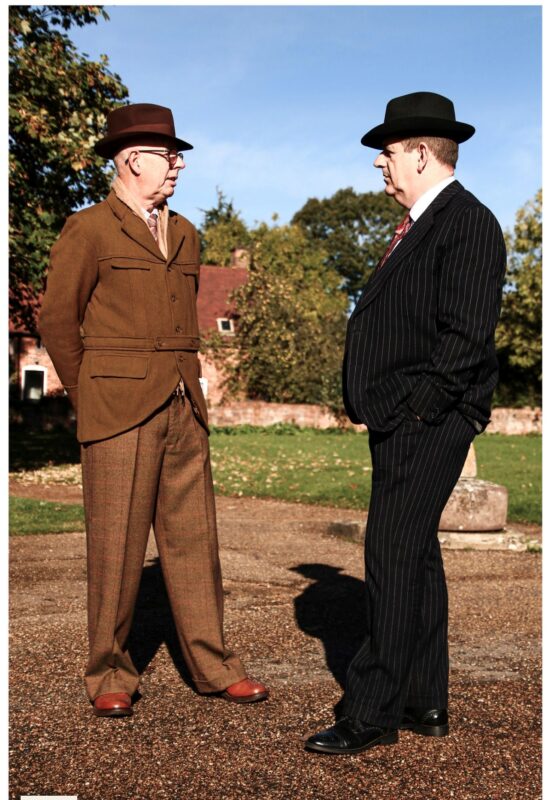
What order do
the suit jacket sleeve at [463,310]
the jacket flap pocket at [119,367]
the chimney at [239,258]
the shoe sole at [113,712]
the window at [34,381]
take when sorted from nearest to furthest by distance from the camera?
the suit jacket sleeve at [463,310]
the shoe sole at [113,712]
the jacket flap pocket at [119,367]
the window at [34,381]
the chimney at [239,258]

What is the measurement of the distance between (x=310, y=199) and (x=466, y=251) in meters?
65.5

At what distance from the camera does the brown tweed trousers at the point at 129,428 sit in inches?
153

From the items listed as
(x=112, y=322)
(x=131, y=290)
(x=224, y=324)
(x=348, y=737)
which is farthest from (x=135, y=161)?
(x=224, y=324)

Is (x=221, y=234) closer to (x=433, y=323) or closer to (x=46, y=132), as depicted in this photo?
(x=46, y=132)

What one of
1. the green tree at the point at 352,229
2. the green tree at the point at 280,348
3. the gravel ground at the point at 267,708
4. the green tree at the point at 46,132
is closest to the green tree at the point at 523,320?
the green tree at the point at 280,348

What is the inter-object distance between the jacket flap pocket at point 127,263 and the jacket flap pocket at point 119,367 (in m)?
0.38

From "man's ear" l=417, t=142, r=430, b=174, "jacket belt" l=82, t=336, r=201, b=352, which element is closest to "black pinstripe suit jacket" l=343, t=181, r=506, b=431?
"man's ear" l=417, t=142, r=430, b=174

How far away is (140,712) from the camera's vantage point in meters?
3.81

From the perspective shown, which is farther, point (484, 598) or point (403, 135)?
point (484, 598)

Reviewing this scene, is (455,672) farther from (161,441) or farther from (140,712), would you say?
(161,441)

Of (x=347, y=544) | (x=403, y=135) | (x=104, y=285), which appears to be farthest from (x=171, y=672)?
(x=347, y=544)

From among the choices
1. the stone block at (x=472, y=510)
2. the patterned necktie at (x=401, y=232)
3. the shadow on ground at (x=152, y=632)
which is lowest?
the shadow on ground at (x=152, y=632)

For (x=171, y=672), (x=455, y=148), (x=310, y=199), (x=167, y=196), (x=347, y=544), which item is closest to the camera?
(x=455, y=148)

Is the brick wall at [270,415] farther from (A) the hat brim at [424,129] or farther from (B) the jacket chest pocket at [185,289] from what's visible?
(A) the hat brim at [424,129]
